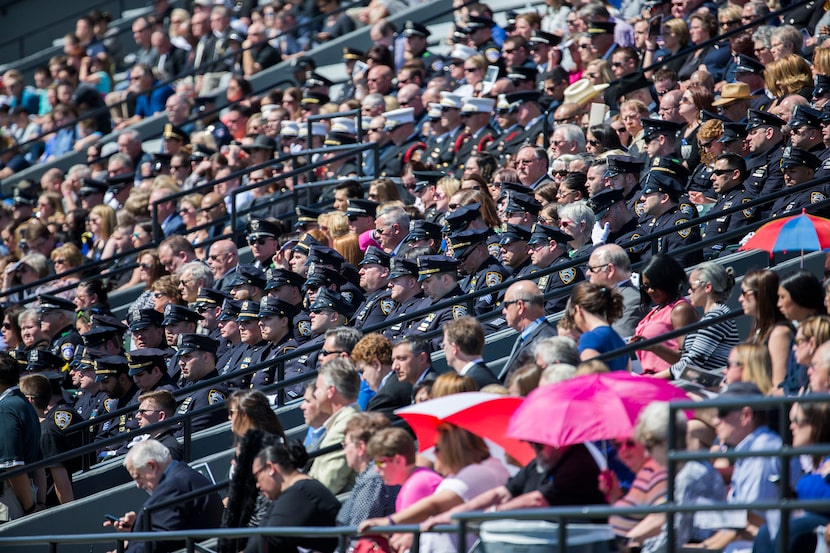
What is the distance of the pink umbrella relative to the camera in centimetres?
697

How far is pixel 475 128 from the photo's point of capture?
51.4ft

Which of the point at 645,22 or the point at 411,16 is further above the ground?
the point at 411,16

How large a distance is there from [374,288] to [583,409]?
17.6 ft

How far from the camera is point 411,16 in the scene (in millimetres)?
20625

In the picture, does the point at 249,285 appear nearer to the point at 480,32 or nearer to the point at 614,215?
the point at 614,215

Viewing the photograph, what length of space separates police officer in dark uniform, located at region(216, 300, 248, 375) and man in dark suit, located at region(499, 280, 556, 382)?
3198 millimetres

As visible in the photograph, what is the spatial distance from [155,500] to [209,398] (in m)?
2.38

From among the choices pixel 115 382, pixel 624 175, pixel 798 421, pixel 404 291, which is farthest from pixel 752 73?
pixel 798 421

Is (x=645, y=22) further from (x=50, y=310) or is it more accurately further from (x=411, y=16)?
(x=50, y=310)

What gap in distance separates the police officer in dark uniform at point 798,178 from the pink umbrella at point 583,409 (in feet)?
13.3

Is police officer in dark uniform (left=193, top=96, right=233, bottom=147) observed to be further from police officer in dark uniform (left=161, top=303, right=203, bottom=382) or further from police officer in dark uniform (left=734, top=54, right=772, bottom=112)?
police officer in dark uniform (left=734, top=54, right=772, bottom=112)

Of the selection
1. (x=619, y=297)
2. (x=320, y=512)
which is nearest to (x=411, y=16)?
(x=619, y=297)

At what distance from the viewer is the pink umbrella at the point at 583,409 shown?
6.97 metres

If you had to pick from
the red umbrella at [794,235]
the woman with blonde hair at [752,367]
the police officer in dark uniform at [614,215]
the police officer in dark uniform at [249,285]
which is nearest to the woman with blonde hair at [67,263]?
the police officer in dark uniform at [249,285]
